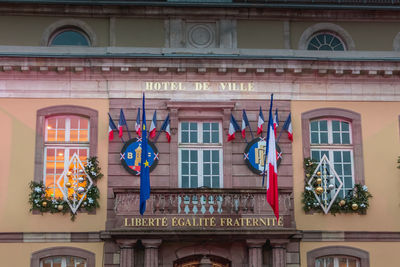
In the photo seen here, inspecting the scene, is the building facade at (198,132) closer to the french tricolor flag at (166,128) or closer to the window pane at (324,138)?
the window pane at (324,138)

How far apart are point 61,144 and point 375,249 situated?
9.59m

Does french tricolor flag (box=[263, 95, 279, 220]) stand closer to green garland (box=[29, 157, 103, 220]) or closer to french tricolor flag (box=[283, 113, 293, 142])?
french tricolor flag (box=[283, 113, 293, 142])

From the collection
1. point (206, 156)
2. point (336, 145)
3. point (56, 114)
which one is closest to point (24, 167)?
point (56, 114)

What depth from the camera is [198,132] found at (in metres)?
22.7

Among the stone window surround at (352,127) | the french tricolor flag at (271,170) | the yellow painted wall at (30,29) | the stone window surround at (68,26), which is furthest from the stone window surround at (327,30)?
the stone window surround at (68,26)

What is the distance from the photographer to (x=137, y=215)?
67.8 feet

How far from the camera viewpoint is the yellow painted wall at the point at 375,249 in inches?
850

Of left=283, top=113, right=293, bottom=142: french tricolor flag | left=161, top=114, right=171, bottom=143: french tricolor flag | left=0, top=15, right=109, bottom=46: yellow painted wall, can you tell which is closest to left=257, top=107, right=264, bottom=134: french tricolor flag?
left=283, top=113, right=293, bottom=142: french tricolor flag

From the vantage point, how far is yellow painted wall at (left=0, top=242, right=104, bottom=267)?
21.1 meters

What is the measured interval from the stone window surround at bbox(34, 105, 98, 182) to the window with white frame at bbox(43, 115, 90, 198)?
7.6 inches

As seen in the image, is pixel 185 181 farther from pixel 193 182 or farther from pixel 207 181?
pixel 207 181

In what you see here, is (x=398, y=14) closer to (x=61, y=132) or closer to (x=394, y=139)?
(x=394, y=139)

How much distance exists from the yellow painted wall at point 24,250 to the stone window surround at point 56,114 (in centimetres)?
215

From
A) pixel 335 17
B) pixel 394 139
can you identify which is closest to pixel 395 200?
pixel 394 139
